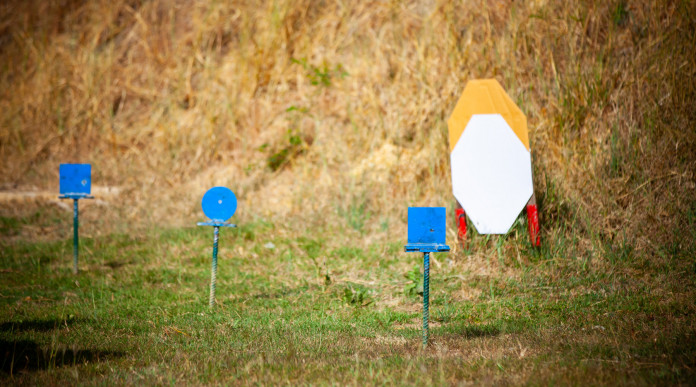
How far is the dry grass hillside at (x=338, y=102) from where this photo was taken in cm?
773

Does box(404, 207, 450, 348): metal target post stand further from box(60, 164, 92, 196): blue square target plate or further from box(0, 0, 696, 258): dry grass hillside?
box(60, 164, 92, 196): blue square target plate

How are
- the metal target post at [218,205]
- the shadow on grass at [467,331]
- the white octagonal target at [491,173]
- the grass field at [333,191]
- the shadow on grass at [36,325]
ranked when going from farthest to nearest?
the white octagonal target at [491,173] → the metal target post at [218,205] → the shadow on grass at [36,325] → the shadow on grass at [467,331] → the grass field at [333,191]

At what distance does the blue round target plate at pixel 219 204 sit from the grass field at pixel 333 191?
944mm

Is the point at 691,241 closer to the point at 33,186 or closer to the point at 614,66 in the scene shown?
the point at 614,66

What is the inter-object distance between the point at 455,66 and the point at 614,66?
8.38 ft

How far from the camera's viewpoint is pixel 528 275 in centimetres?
654

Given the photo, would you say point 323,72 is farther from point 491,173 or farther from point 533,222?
point 533,222

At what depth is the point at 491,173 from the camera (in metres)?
6.80

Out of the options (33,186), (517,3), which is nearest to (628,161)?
(517,3)

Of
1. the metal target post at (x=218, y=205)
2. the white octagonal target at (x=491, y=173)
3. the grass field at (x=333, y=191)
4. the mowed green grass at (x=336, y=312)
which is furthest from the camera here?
the white octagonal target at (x=491, y=173)

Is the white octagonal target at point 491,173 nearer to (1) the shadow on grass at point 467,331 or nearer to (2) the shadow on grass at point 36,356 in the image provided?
(1) the shadow on grass at point 467,331

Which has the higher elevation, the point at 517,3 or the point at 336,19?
the point at 336,19

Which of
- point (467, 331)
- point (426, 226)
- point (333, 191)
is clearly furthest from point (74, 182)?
point (467, 331)

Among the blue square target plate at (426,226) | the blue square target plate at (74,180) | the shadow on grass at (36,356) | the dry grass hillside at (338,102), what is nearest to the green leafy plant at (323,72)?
the dry grass hillside at (338,102)
